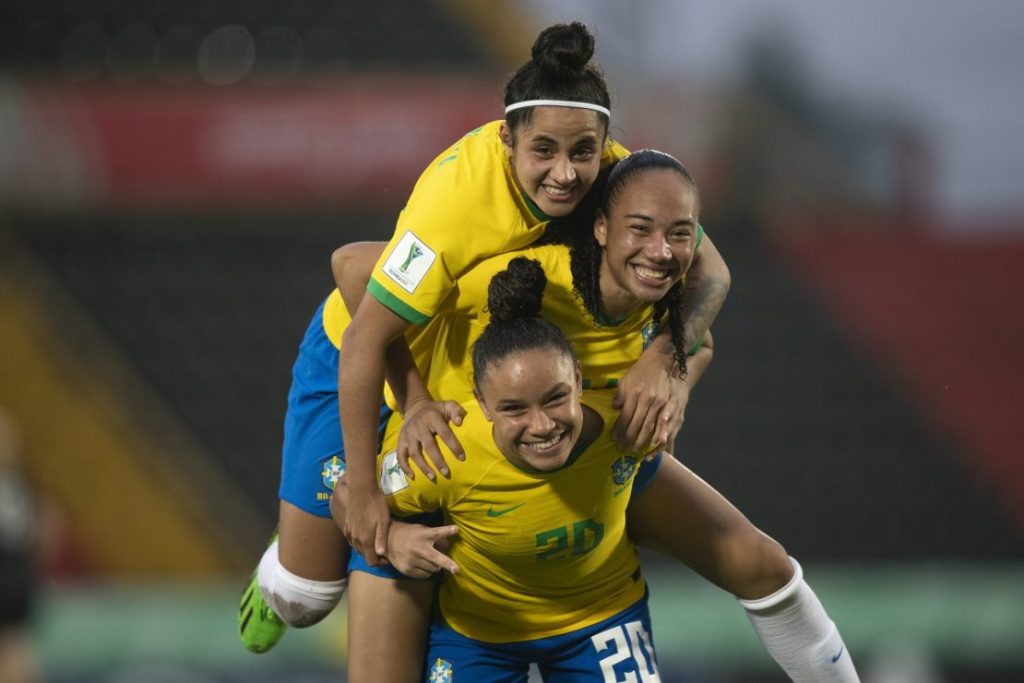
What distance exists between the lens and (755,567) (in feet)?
11.6

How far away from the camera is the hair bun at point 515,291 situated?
3016 millimetres

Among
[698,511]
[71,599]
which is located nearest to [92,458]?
[71,599]

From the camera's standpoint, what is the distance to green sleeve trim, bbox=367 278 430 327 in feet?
9.91

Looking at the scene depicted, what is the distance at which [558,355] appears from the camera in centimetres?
297

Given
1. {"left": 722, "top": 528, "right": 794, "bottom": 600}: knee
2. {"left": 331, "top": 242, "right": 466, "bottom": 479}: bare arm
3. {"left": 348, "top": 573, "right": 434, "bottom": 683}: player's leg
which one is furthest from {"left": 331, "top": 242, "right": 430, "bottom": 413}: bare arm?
{"left": 722, "top": 528, "right": 794, "bottom": 600}: knee

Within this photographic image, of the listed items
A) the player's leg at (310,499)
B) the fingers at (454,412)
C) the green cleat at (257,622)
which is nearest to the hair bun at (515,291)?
the fingers at (454,412)

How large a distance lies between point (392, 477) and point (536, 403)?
410mm

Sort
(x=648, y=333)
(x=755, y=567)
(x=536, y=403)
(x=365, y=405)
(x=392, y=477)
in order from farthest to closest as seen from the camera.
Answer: (x=755, y=567) < (x=648, y=333) < (x=392, y=477) < (x=365, y=405) < (x=536, y=403)

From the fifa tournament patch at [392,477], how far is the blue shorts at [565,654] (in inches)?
17.2

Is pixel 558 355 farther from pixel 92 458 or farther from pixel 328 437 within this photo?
pixel 92 458

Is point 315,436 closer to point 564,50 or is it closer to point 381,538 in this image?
point 381,538

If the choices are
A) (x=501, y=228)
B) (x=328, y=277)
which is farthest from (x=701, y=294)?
(x=328, y=277)

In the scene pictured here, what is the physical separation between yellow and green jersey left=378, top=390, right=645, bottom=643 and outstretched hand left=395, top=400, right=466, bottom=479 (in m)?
0.02

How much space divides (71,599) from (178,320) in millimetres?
2608
